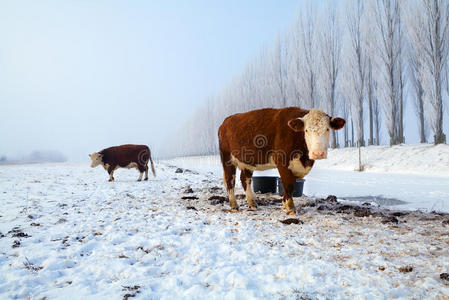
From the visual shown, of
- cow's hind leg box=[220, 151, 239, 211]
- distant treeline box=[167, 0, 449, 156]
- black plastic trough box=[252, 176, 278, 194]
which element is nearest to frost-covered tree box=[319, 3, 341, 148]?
distant treeline box=[167, 0, 449, 156]

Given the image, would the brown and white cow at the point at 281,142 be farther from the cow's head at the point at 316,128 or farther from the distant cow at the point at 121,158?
the distant cow at the point at 121,158

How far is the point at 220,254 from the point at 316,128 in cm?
217

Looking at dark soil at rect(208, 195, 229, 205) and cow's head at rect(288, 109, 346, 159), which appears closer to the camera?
cow's head at rect(288, 109, 346, 159)

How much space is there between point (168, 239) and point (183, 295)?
3.81ft

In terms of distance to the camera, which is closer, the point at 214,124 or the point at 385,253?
the point at 385,253

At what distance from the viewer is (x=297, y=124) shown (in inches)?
144

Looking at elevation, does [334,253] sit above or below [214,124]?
below

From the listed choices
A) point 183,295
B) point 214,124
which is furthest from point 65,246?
point 214,124

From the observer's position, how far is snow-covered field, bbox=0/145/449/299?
1.77m

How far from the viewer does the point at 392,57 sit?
14.8 m

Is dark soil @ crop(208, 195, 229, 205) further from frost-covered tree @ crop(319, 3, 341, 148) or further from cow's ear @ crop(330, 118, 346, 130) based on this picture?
frost-covered tree @ crop(319, 3, 341, 148)

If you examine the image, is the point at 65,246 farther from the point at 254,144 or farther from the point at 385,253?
the point at 385,253

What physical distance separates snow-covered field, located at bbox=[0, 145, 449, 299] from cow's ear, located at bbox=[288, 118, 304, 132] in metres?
1.29

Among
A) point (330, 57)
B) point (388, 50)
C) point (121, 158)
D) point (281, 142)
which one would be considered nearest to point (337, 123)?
point (281, 142)
